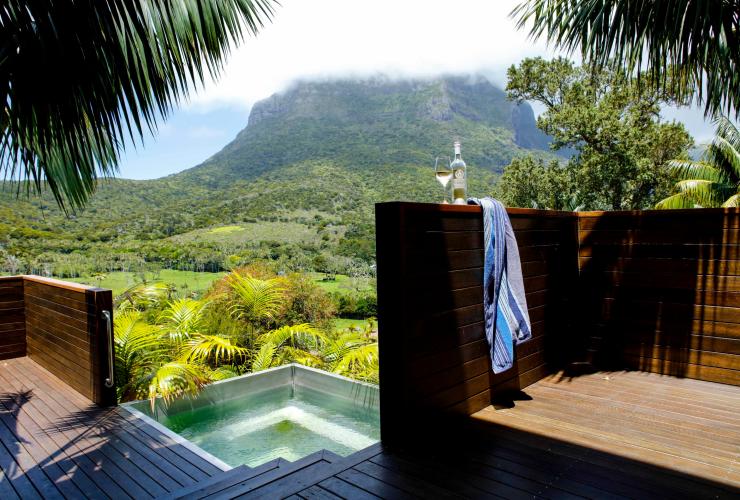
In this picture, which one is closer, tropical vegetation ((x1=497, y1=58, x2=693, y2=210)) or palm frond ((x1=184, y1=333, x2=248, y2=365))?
palm frond ((x1=184, y1=333, x2=248, y2=365))

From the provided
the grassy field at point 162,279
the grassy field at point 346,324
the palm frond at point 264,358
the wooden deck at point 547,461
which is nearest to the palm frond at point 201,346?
the palm frond at point 264,358

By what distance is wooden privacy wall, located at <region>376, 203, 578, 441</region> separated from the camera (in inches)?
93.5

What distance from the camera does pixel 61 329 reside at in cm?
434

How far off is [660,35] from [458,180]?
1767 mm

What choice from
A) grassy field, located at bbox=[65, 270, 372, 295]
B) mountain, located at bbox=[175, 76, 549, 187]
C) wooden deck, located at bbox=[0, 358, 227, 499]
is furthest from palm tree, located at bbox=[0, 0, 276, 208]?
mountain, located at bbox=[175, 76, 549, 187]

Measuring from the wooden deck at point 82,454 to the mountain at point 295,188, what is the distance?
463cm

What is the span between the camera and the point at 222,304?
22.6 ft

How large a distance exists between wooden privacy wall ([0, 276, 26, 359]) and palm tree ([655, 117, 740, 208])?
550 inches

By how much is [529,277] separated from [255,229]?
18544 mm

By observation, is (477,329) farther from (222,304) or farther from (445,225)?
(222,304)

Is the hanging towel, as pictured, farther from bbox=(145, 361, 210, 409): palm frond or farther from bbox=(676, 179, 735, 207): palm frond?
bbox=(676, 179, 735, 207): palm frond

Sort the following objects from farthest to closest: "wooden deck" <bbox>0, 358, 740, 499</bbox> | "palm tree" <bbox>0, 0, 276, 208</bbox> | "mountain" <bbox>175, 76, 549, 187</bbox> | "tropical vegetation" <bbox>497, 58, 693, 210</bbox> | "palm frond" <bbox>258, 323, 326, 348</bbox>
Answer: "mountain" <bbox>175, 76, 549, 187</bbox> → "tropical vegetation" <bbox>497, 58, 693, 210</bbox> → "palm frond" <bbox>258, 323, 326, 348</bbox> → "wooden deck" <bbox>0, 358, 740, 499</bbox> → "palm tree" <bbox>0, 0, 276, 208</bbox>

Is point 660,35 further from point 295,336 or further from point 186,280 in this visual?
point 186,280

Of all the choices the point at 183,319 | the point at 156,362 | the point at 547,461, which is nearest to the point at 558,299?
the point at 547,461
